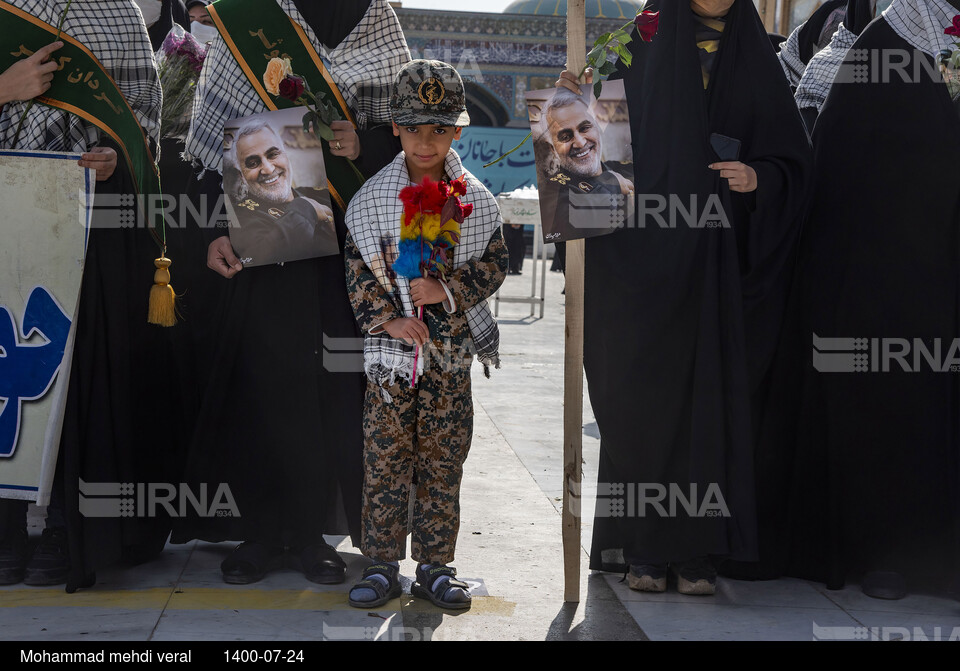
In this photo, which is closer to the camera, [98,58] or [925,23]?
[98,58]

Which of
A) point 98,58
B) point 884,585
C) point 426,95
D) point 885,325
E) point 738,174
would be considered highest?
point 98,58

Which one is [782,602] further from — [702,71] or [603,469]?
[702,71]

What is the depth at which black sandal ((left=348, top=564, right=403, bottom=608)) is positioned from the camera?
282 cm

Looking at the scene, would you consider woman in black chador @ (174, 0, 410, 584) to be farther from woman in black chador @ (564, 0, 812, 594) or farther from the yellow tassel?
woman in black chador @ (564, 0, 812, 594)

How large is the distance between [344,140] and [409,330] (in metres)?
0.66

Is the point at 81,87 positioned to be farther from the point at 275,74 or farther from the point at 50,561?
the point at 50,561

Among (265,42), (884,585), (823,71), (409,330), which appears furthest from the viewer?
(823,71)

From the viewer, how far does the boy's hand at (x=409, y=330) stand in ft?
9.12

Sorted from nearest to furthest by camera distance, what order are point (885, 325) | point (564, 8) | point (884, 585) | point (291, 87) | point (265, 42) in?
point (291, 87) → point (265, 42) → point (884, 585) → point (885, 325) → point (564, 8)

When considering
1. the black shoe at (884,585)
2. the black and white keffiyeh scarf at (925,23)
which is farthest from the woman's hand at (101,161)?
the black shoe at (884,585)

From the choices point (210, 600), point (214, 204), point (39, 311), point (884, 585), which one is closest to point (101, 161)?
point (214, 204)

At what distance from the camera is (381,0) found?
10.2ft

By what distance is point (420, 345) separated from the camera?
111 inches

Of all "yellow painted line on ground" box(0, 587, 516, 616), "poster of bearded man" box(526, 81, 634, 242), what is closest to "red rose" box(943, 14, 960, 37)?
"poster of bearded man" box(526, 81, 634, 242)
